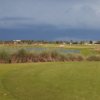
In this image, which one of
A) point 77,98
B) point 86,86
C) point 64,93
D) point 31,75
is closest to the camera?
point 77,98

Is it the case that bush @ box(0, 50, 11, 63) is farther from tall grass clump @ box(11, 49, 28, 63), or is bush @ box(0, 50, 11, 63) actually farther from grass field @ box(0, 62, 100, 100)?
grass field @ box(0, 62, 100, 100)

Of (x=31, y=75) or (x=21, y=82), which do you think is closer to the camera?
(x=21, y=82)

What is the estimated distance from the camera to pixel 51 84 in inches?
709

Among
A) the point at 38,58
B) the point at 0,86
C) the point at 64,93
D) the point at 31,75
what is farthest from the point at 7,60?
the point at 64,93

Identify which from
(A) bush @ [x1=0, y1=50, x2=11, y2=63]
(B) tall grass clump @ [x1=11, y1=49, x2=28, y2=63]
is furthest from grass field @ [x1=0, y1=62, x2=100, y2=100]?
(B) tall grass clump @ [x1=11, y1=49, x2=28, y2=63]

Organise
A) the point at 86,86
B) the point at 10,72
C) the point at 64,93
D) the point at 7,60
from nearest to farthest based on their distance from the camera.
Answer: the point at 64,93 < the point at 86,86 < the point at 10,72 < the point at 7,60

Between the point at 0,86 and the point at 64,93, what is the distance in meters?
3.51

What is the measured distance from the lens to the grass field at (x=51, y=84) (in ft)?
50.7

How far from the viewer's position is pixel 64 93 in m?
16.0

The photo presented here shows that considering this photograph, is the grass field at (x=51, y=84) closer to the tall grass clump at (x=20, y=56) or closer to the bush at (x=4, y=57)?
the bush at (x=4, y=57)

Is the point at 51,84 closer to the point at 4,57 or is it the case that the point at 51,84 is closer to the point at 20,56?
the point at 4,57

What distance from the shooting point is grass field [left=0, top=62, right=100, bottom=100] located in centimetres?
1545

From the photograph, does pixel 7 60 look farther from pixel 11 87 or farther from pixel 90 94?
pixel 90 94

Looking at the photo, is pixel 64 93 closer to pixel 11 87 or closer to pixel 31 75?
pixel 11 87
